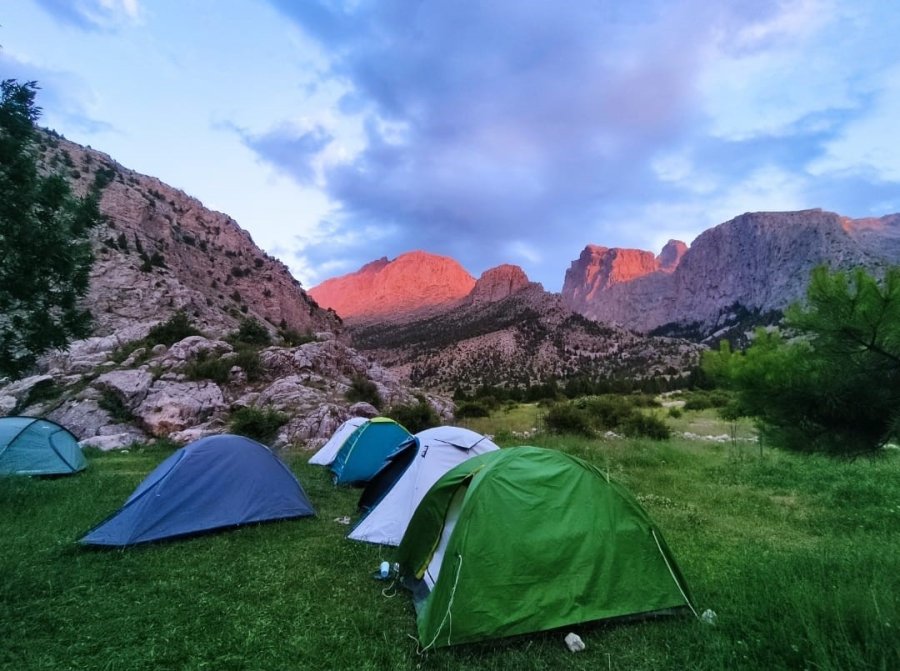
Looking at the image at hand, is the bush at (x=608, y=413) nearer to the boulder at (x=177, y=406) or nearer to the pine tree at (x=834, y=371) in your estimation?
the boulder at (x=177, y=406)

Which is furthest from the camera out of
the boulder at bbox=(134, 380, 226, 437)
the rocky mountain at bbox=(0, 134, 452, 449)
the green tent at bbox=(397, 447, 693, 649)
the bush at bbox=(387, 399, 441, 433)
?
the bush at bbox=(387, 399, 441, 433)

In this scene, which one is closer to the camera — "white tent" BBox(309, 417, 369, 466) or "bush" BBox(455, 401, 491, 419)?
"white tent" BBox(309, 417, 369, 466)

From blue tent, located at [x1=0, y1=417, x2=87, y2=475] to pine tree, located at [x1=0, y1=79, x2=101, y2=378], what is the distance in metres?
8.26

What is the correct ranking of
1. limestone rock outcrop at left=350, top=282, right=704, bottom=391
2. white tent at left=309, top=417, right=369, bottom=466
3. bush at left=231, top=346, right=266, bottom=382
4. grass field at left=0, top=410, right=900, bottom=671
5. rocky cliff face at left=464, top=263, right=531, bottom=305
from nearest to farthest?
grass field at left=0, top=410, right=900, bottom=671, white tent at left=309, top=417, right=369, bottom=466, bush at left=231, top=346, right=266, bottom=382, limestone rock outcrop at left=350, top=282, right=704, bottom=391, rocky cliff face at left=464, top=263, right=531, bottom=305

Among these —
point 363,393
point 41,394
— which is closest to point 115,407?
point 41,394

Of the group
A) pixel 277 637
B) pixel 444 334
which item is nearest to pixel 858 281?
pixel 277 637

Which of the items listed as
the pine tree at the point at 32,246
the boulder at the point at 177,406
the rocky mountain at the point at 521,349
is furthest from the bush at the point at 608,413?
the rocky mountain at the point at 521,349

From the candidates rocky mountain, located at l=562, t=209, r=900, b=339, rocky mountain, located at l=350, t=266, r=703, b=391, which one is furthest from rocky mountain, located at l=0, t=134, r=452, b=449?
rocky mountain, located at l=562, t=209, r=900, b=339

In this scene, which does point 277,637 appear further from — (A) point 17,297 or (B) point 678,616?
(A) point 17,297

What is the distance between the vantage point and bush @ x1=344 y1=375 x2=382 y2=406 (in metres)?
26.3

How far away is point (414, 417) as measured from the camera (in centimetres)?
2355

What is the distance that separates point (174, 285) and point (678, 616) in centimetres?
4210

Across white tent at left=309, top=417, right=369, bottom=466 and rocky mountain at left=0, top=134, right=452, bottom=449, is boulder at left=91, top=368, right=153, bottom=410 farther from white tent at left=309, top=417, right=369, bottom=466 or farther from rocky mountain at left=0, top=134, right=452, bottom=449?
white tent at left=309, top=417, right=369, bottom=466

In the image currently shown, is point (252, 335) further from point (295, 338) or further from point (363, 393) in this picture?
point (363, 393)
